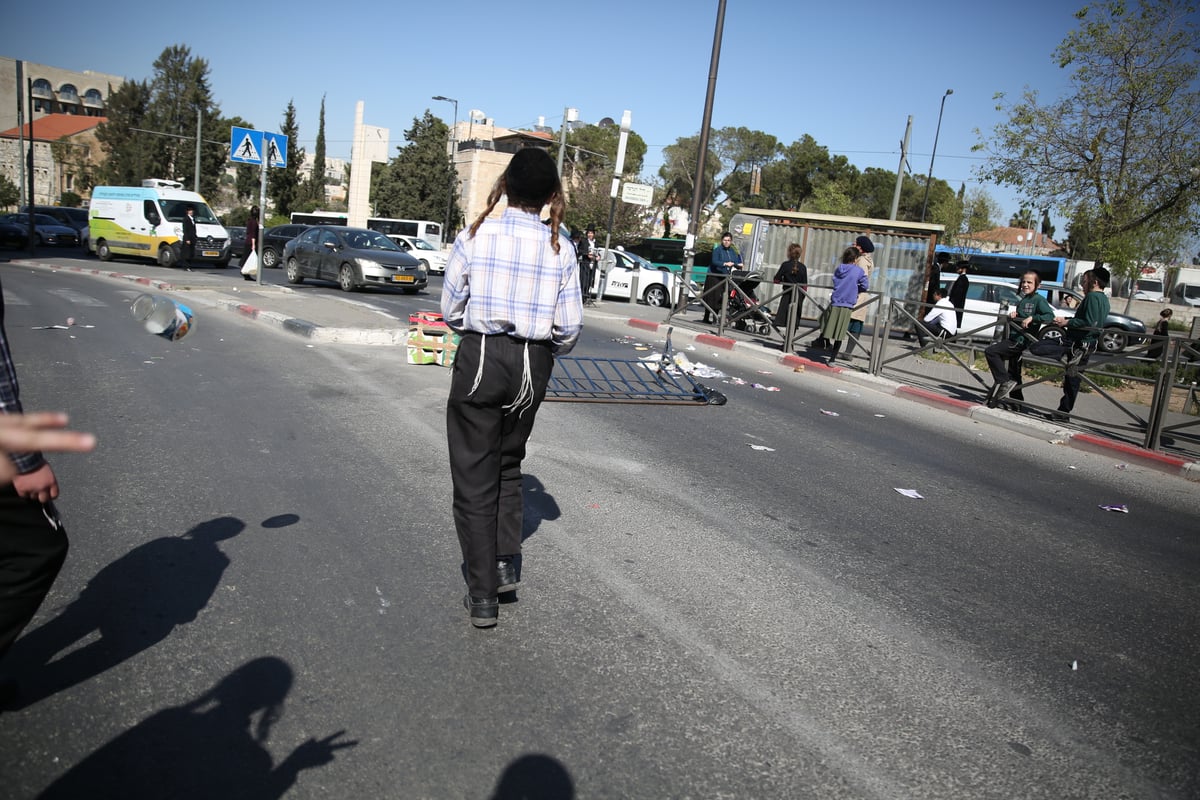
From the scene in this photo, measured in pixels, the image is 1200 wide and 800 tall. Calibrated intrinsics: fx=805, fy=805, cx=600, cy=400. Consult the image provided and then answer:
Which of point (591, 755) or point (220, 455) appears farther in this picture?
point (220, 455)

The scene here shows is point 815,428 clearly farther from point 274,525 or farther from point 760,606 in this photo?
point 274,525

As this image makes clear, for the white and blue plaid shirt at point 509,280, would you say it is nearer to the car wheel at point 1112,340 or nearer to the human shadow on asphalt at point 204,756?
the human shadow on asphalt at point 204,756

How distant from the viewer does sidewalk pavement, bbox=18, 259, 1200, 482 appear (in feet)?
30.1

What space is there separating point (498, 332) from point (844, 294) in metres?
10.4

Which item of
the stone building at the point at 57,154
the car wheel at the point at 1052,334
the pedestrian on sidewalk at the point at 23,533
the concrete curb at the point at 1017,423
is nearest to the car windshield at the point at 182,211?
the concrete curb at the point at 1017,423

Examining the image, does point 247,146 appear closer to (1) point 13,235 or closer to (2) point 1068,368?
(2) point 1068,368

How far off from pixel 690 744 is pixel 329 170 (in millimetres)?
153967

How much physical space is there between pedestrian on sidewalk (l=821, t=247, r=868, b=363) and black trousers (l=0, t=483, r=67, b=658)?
11.8 m

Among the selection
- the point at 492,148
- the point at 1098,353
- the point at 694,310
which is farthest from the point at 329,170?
the point at 1098,353

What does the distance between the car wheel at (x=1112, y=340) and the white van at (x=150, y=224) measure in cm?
2277

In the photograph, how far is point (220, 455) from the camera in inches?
217

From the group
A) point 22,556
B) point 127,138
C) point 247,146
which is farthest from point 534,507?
point 127,138

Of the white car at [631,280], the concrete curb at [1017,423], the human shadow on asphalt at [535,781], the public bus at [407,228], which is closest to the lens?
the human shadow on asphalt at [535,781]

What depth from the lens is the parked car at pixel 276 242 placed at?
27.6 m
